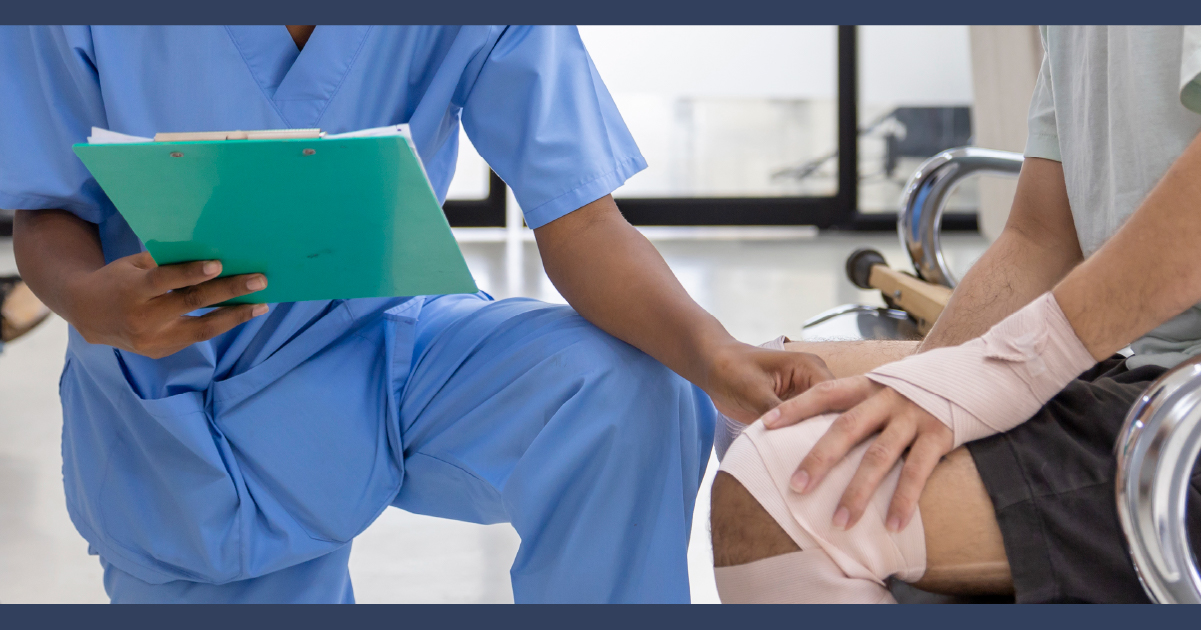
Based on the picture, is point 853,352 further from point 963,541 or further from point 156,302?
point 156,302

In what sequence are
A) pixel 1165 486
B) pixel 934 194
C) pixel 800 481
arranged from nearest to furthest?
pixel 1165 486
pixel 800 481
pixel 934 194

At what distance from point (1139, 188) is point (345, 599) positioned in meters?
0.93

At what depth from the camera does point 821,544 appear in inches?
24.3

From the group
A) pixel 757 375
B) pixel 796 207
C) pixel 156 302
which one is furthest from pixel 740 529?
pixel 796 207

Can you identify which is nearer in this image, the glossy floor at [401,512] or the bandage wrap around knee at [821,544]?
the bandage wrap around knee at [821,544]

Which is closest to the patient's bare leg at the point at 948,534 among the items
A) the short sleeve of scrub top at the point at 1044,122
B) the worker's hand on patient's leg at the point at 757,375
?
the worker's hand on patient's leg at the point at 757,375

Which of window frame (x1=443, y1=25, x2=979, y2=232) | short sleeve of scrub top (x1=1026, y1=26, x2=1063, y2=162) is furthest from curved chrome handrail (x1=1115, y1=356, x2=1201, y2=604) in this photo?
window frame (x1=443, y1=25, x2=979, y2=232)

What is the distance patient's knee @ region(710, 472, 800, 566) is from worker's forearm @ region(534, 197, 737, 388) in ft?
0.52

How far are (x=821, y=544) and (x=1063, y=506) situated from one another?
158 millimetres

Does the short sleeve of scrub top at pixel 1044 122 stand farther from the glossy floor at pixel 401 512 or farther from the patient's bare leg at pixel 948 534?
the glossy floor at pixel 401 512

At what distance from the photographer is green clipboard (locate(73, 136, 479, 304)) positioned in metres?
0.65

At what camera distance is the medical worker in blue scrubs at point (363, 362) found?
809 millimetres

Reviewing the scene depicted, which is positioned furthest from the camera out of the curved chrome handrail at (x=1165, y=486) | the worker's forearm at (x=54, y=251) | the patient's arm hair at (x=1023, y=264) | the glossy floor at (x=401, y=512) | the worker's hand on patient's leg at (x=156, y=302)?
the glossy floor at (x=401, y=512)

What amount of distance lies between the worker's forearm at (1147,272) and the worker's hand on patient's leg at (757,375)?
0.66 feet
